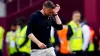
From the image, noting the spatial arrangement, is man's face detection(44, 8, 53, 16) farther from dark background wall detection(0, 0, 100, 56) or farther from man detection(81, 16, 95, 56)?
dark background wall detection(0, 0, 100, 56)

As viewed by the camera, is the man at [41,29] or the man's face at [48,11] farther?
the man at [41,29]

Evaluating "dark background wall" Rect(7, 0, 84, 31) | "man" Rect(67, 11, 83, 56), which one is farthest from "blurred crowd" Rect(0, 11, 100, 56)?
"dark background wall" Rect(7, 0, 84, 31)

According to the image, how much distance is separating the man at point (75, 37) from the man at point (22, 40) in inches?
50.3

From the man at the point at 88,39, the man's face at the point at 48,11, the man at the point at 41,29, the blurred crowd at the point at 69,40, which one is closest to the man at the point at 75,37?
the blurred crowd at the point at 69,40

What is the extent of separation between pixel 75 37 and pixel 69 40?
0.67 ft

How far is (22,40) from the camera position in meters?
14.4

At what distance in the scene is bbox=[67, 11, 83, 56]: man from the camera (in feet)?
44.9

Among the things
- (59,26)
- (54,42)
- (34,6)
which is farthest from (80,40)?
(34,6)

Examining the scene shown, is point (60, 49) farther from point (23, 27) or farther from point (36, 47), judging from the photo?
point (36, 47)

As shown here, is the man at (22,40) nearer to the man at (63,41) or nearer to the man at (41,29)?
the man at (63,41)

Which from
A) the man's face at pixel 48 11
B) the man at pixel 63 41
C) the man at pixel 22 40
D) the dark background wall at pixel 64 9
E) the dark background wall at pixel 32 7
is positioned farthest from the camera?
the dark background wall at pixel 32 7

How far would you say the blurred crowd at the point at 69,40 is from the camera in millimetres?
13773

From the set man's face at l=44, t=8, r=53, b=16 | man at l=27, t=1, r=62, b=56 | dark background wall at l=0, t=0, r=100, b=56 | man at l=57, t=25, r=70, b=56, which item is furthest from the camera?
dark background wall at l=0, t=0, r=100, b=56

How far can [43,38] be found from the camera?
9875mm
